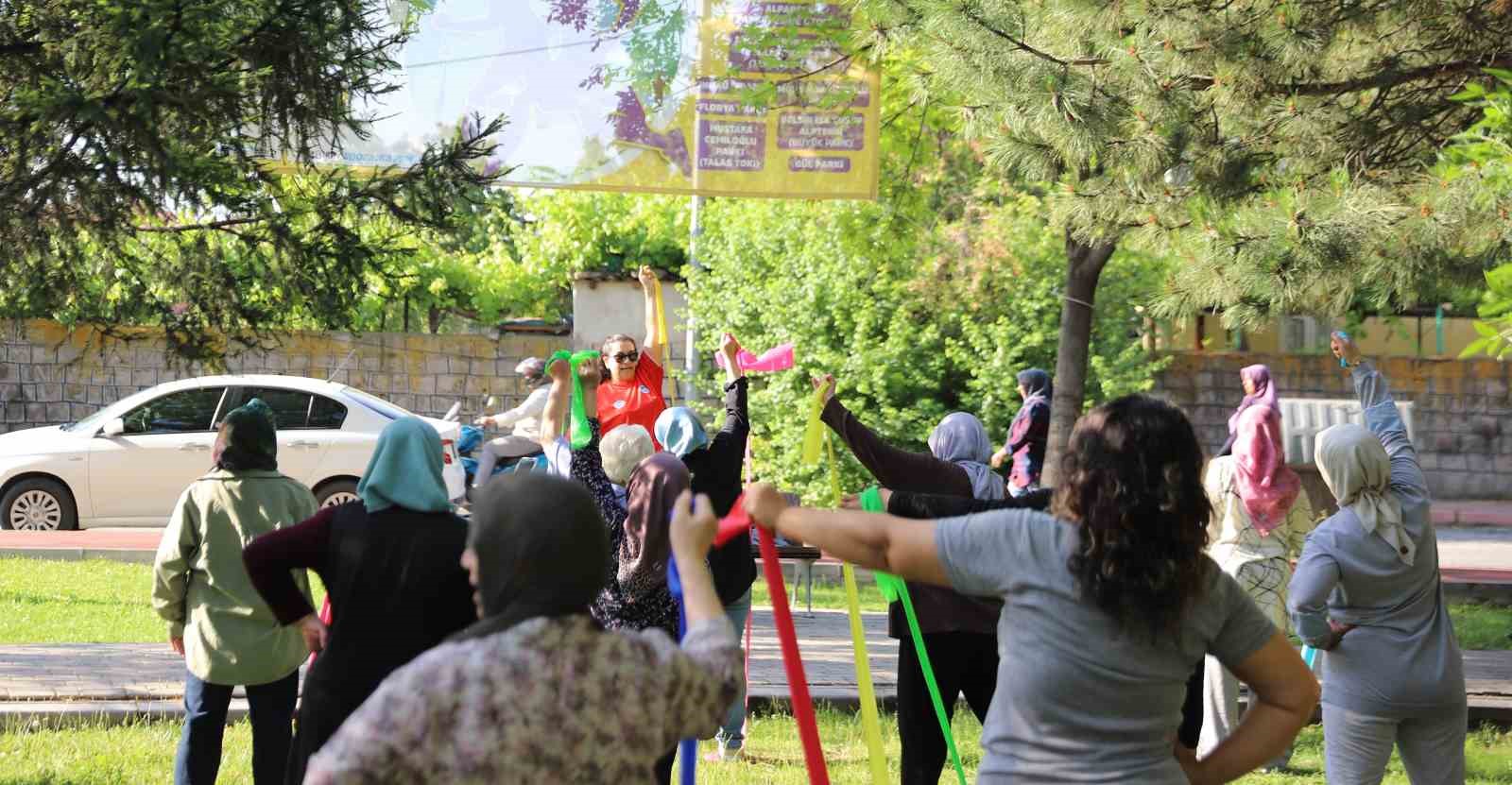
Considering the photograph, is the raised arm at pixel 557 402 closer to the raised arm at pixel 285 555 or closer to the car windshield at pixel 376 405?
the raised arm at pixel 285 555

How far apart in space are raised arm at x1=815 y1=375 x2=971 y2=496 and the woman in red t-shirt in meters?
2.01

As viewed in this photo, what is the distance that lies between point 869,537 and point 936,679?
9.69 feet

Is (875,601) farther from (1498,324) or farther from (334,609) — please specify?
(334,609)

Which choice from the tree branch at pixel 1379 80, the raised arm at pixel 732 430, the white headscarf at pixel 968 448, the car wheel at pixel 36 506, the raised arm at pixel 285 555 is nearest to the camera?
the raised arm at pixel 285 555

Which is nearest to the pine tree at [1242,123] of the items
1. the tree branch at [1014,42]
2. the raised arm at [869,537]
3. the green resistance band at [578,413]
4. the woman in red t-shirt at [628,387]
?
the tree branch at [1014,42]

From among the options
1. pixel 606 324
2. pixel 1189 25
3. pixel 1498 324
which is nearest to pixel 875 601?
pixel 1189 25

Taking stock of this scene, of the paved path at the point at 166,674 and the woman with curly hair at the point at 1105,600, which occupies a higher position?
the woman with curly hair at the point at 1105,600

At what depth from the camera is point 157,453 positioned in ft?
52.3

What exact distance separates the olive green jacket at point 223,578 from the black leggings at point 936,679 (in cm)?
223

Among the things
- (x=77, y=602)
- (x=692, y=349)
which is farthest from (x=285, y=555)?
(x=692, y=349)

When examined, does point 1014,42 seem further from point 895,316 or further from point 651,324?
point 895,316

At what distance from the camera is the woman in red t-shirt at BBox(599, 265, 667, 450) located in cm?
775

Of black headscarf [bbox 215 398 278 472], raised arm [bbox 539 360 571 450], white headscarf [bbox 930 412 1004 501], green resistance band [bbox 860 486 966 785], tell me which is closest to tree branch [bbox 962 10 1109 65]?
raised arm [bbox 539 360 571 450]

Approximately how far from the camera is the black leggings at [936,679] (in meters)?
5.87
